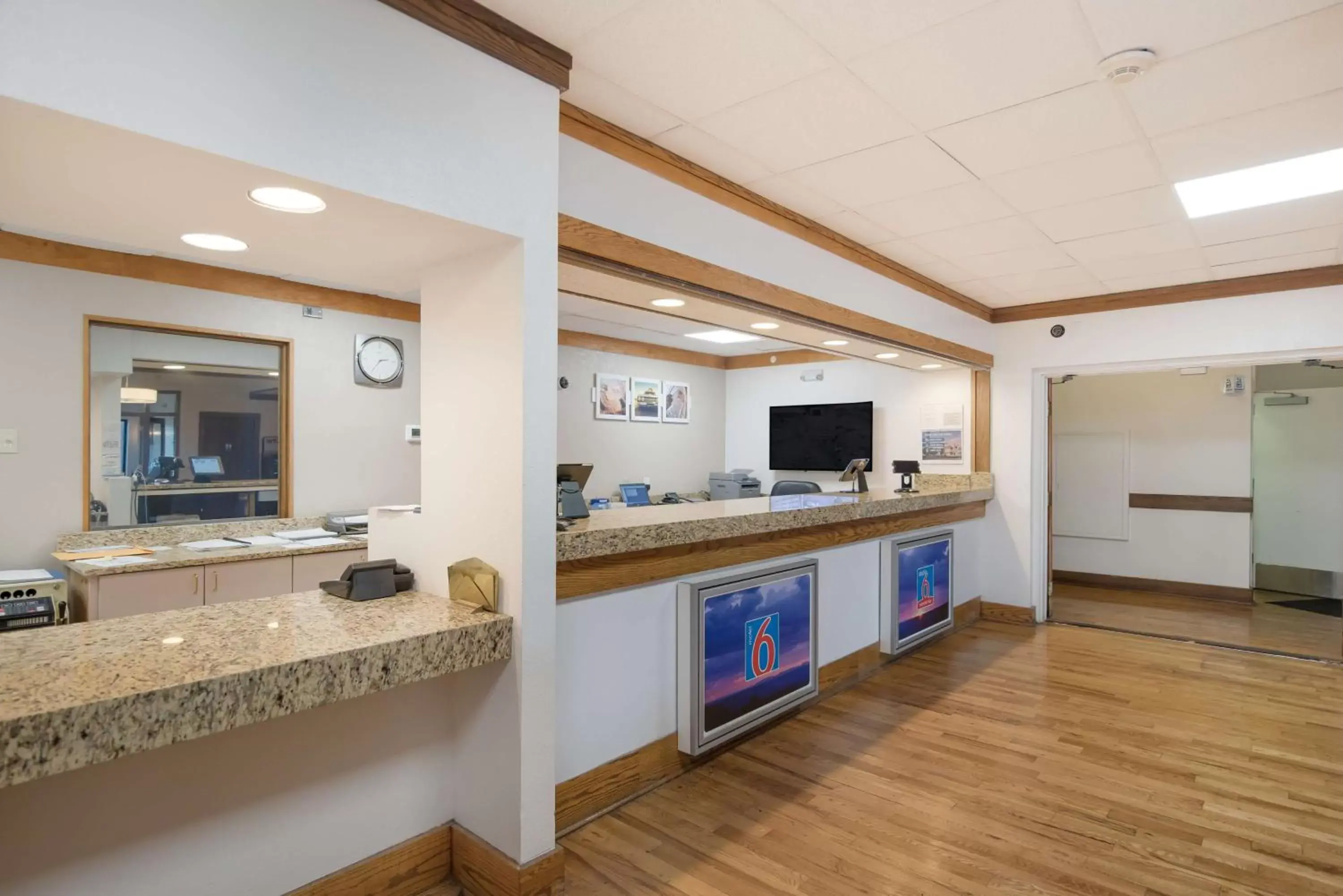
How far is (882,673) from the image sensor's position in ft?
14.4

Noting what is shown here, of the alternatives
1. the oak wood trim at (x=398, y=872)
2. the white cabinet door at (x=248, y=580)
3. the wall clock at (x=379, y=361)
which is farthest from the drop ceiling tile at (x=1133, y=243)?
the white cabinet door at (x=248, y=580)

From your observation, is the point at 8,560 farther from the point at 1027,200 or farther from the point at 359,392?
the point at 1027,200

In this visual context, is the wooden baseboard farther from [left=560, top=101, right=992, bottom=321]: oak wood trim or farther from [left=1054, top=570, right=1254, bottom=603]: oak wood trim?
[left=560, top=101, right=992, bottom=321]: oak wood trim

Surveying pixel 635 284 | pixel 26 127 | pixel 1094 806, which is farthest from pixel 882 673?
pixel 26 127

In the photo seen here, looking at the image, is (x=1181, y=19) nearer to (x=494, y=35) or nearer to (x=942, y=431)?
(x=494, y=35)

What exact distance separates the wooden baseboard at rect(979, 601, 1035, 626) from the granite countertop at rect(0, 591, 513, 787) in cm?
508

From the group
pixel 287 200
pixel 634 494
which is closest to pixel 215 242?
pixel 287 200

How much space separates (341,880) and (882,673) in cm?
331

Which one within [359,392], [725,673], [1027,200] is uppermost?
[1027,200]

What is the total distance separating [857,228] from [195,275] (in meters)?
3.90

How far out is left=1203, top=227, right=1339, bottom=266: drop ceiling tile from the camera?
12.7 feet

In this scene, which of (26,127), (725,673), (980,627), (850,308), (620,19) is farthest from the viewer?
(980,627)

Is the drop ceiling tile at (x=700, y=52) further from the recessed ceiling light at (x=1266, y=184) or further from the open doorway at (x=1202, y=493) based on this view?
the open doorway at (x=1202, y=493)

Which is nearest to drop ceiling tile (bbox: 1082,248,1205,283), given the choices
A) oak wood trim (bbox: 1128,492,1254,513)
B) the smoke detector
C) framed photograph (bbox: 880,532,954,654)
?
framed photograph (bbox: 880,532,954,654)
